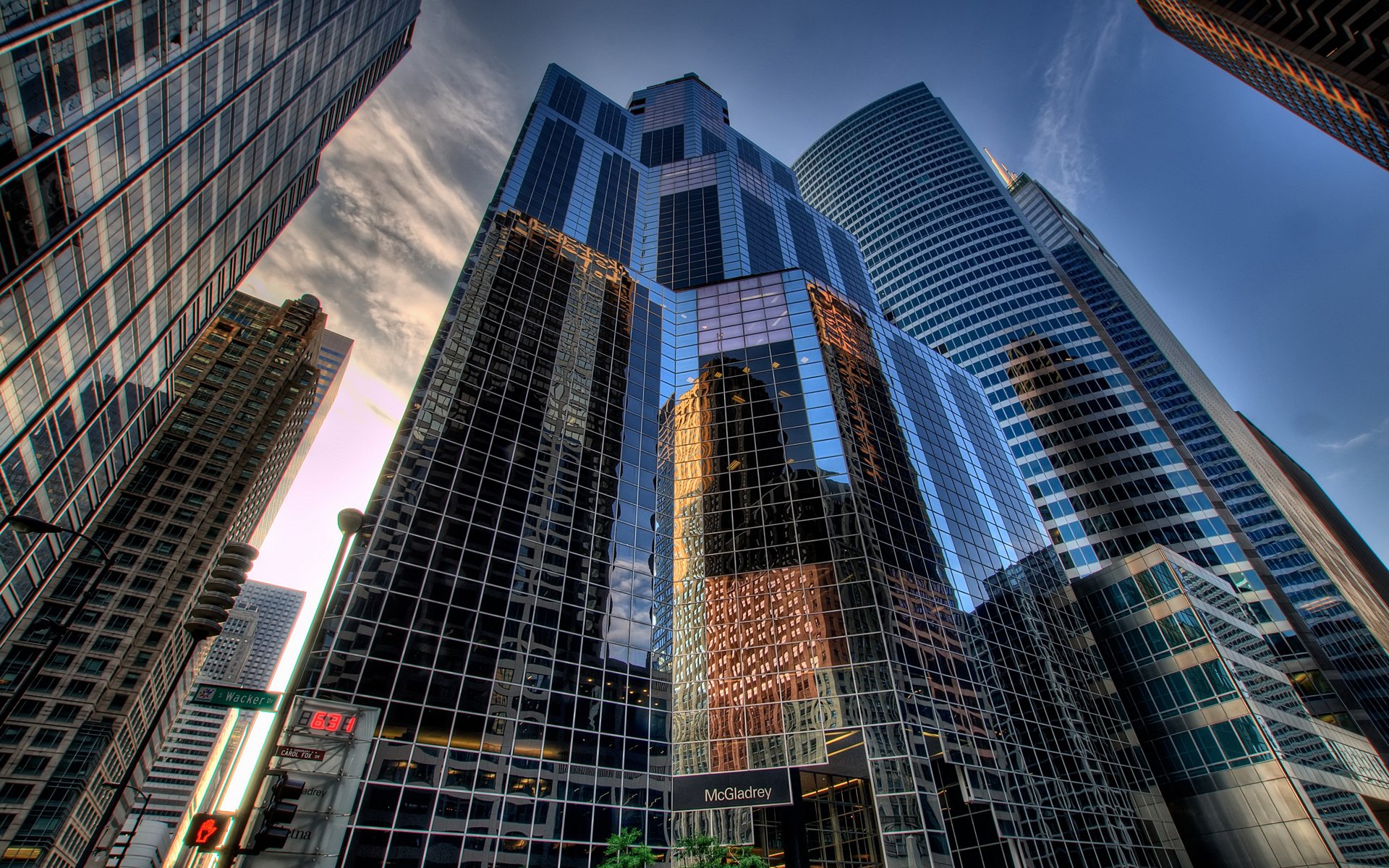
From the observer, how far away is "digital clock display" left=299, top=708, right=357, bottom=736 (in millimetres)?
27703

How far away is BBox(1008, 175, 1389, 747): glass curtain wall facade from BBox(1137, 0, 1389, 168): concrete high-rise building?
1713 inches

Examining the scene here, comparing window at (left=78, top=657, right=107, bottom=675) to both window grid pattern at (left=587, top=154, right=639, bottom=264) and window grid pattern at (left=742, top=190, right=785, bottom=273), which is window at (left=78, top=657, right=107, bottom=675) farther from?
window grid pattern at (left=742, top=190, right=785, bottom=273)

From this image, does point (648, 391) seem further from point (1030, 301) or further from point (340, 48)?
point (1030, 301)

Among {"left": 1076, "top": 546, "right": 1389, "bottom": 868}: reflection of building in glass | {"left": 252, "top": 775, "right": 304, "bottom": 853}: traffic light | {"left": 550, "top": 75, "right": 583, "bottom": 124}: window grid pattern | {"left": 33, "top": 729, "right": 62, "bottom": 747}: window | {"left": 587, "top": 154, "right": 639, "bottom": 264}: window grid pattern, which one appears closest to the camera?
{"left": 252, "top": 775, "right": 304, "bottom": 853}: traffic light

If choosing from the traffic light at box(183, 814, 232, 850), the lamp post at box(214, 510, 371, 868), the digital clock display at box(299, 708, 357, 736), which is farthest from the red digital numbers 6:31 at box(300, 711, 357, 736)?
the traffic light at box(183, 814, 232, 850)

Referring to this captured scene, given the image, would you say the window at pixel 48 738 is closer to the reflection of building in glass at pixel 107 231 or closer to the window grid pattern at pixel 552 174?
the reflection of building in glass at pixel 107 231

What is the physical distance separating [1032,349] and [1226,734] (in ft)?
204

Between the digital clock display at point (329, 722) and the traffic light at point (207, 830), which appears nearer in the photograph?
the traffic light at point (207, 830)

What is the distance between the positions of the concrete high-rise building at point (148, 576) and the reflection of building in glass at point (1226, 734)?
3034 inches

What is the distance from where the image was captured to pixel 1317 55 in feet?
183

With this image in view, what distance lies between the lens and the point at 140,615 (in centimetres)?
7319

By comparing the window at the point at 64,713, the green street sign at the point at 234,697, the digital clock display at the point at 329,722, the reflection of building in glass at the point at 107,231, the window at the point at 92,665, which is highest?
the reflection of building in glass at the point at 107,231

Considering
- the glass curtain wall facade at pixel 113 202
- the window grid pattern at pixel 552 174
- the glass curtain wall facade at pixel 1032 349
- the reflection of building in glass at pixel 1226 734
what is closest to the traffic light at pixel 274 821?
the glass curtain wall facade at pixel 113 202

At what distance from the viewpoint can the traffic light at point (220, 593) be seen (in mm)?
12688
